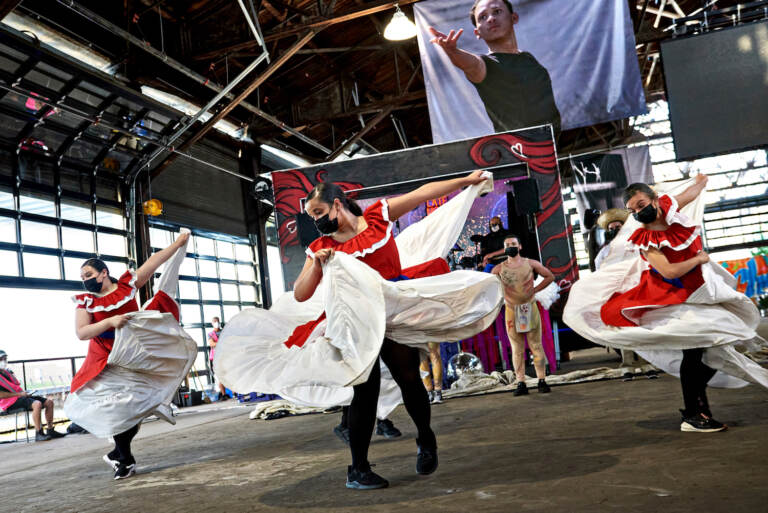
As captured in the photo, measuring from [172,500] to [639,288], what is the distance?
264 centimetres

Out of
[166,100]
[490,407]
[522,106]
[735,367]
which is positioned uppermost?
[166,100]

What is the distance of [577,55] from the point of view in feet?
31.2

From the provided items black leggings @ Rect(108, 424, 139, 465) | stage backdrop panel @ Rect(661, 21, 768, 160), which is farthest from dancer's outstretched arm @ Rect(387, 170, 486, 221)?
stage backdrop panel @ Rect(661, 21, 768, 160)

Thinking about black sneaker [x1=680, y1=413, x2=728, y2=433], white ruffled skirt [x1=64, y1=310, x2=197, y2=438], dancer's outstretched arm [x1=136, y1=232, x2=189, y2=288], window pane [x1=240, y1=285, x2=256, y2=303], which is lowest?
black sneaker [x1=680, y1=413, x2=728, y2=433]

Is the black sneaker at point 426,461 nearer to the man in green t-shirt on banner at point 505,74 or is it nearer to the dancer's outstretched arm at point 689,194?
the dancer's outstretched arm at point 689,194

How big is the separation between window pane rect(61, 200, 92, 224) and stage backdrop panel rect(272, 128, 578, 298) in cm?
418

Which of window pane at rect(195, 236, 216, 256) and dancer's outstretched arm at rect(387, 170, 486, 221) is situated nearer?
dancer's outstretched arm at rect(387, 170, 486, 221)

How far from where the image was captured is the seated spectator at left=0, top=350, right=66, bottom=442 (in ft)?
28.0

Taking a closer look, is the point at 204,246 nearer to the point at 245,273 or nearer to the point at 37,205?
the point at 245,273

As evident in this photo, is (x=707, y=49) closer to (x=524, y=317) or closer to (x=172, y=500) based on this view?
(x=524, y=317)

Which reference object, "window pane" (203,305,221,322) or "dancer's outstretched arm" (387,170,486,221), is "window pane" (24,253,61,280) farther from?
"dancer's outstretched arm" (387,170,486,221)

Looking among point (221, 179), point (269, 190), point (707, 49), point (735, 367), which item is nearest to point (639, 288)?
point (735, 367)

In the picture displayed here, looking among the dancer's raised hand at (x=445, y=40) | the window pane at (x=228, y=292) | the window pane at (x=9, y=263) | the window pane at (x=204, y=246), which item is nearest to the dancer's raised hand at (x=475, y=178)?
the dancer's raised hand at (x=445, y=40)

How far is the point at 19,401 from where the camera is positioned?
878cm
